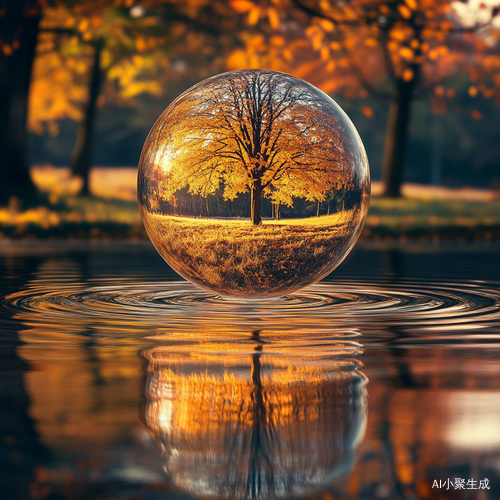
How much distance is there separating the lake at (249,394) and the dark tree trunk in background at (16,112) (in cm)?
1536

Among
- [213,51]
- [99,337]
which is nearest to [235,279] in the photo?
[99,337]

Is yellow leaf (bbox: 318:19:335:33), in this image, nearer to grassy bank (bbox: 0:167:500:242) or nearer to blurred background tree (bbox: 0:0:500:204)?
blurred background tree (bbox: 0:0:500:204)

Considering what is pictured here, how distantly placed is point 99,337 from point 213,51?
3248 cm

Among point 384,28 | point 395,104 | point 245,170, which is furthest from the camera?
point 395,104

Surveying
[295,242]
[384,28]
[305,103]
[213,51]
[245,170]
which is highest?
[213,51]

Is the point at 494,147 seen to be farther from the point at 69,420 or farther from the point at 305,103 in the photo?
the point at 69,420

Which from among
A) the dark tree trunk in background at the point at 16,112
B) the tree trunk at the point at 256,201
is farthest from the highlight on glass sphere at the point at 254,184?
the dark tree trunk in background at the point at 16,112

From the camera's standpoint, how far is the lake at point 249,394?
4496 mm

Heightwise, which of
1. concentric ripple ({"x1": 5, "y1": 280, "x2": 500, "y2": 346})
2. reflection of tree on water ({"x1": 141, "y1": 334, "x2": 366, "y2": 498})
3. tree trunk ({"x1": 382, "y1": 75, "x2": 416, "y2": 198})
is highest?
tree trunk ({"x1": 382, "y1": 75, "x2": 416, "y2": 198})

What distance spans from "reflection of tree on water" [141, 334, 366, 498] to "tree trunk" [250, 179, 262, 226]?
2064 mm

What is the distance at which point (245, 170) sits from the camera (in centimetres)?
939

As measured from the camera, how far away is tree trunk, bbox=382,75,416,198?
33812mm

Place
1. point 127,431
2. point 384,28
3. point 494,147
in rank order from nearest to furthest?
point 127,431, point 384,28, point 494,147

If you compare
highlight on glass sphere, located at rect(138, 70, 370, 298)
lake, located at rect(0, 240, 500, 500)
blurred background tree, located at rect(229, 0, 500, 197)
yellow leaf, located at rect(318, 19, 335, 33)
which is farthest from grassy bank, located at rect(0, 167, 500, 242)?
highlight on glass sphere, located at rect(138, 70, 370, 298)
